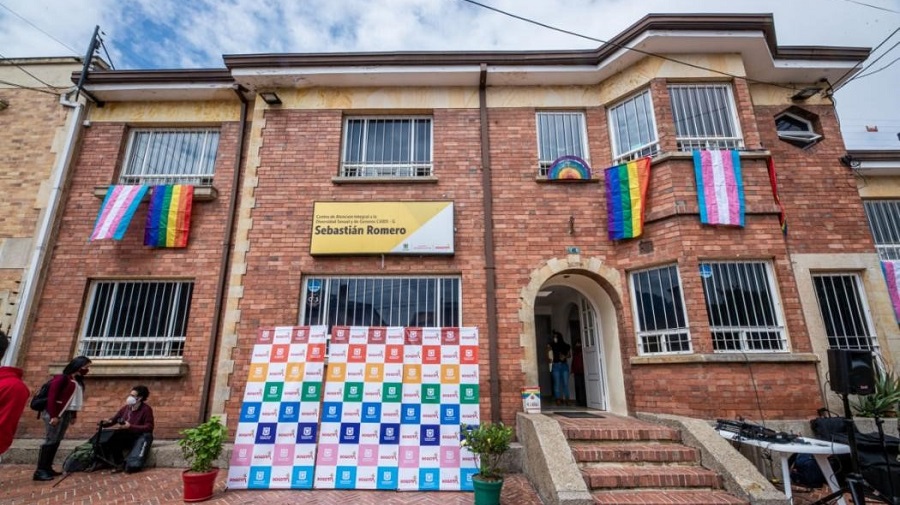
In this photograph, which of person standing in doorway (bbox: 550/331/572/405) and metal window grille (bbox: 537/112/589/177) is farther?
person standing in doorway (bbox: 550/331/572/405)

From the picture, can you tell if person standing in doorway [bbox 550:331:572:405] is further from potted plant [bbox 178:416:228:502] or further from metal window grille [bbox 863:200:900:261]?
metal window grille [bbox 863:200:900:261]

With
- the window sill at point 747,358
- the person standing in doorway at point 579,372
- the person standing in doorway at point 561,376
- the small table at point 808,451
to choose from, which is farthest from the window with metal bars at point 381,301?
the small table at point 808,451

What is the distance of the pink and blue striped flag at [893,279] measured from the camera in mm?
8055

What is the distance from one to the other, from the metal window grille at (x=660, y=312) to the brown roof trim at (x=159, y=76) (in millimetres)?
9261

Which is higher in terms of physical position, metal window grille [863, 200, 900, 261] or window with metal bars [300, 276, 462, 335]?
metal window grille [863, 200, 900, 261]

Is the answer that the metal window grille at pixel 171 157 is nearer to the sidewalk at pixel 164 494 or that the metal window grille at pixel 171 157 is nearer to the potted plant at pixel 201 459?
the potted plant at pixel 201 459

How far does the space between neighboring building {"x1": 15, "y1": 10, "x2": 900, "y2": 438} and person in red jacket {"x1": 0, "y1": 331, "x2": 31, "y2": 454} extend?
150 inches

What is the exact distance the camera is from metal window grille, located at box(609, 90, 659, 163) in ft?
25.5

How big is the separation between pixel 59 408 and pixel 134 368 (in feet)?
3.70

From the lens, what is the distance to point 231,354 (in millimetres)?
7168

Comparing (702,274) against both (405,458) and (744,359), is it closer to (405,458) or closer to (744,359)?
(744,359)

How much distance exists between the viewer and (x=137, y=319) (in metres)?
7.73

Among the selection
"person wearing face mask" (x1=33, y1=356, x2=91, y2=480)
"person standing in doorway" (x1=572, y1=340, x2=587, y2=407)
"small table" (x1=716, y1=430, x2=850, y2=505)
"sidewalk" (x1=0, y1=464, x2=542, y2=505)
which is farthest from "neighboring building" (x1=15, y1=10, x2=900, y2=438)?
"sidewalk" (x1=0, y1=464, x2=542, y2=505)

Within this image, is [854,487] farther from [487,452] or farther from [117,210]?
[117,210]
